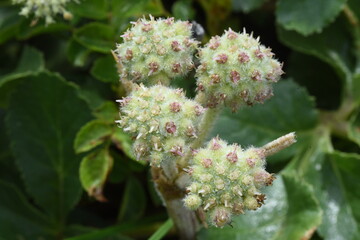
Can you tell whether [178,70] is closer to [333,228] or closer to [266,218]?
[266,218]

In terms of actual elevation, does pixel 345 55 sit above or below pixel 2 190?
above

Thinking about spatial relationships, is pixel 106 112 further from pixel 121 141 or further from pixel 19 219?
pixel 19 219

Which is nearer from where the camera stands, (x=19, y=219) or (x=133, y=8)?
(x=133, y=8)

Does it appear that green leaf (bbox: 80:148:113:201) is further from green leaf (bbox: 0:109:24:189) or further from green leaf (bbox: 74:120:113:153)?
green leaf (bbox: 0:109:24:189)

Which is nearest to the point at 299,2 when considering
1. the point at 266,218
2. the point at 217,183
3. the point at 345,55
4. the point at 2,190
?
the point at 345,55

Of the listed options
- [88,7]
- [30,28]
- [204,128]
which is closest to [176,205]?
[204,128]

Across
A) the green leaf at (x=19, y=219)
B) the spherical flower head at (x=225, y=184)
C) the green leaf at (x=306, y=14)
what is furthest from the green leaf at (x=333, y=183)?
the green leaf at (x=19, y=219)
